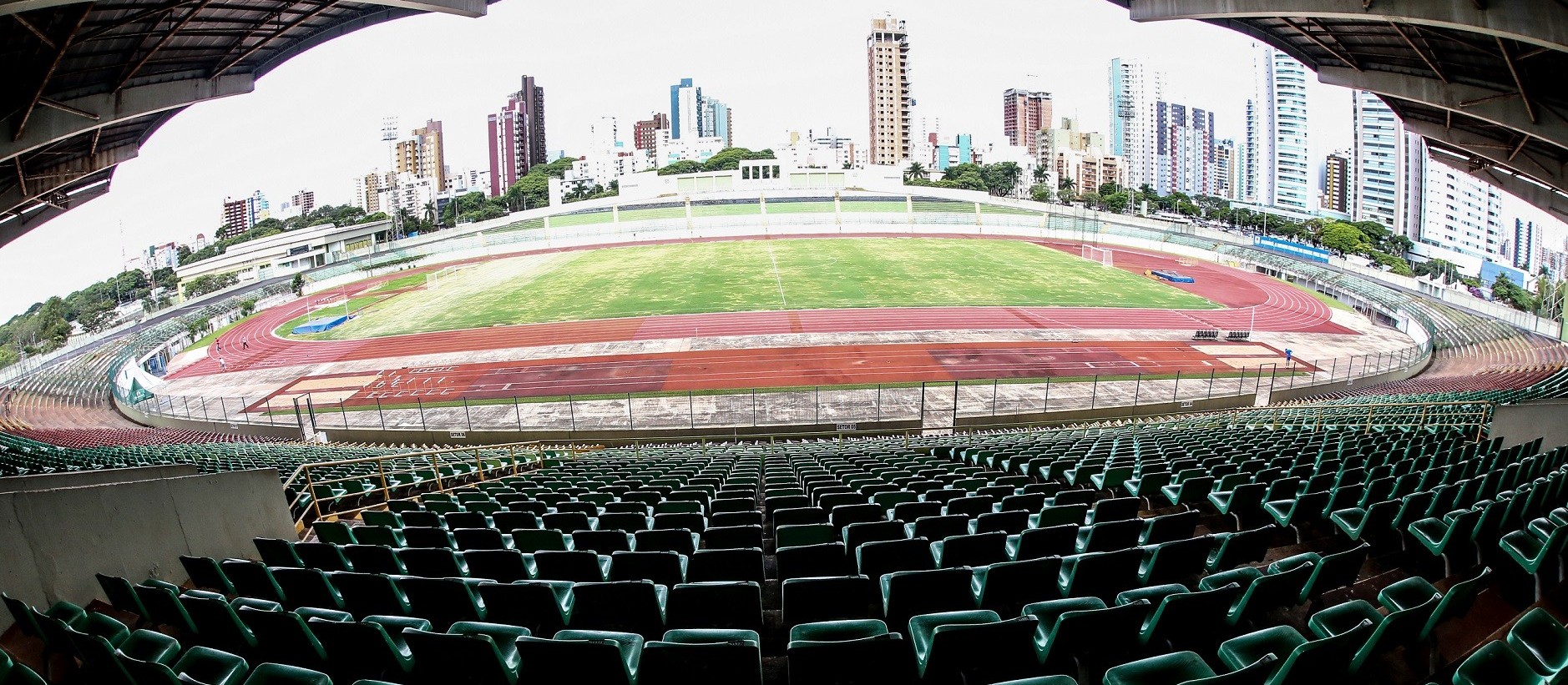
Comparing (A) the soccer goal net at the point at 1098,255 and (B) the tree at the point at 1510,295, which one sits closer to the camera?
(A) the soccer goal net at the point at 1098,255

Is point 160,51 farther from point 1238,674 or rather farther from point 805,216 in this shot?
point 805,216

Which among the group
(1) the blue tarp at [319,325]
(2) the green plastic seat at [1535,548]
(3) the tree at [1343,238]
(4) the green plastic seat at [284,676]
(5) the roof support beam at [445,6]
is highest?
(5) the roof support beam at [445,6]

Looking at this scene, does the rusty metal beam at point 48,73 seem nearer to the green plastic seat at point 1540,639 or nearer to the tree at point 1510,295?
the green plastic seat at point 1540,639

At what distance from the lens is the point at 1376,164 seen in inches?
7028

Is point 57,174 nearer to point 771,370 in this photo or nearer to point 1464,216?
point 771,370

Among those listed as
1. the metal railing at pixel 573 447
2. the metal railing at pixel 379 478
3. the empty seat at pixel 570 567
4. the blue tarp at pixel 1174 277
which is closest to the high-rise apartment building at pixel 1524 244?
the blue tarp at pixel 1174 277

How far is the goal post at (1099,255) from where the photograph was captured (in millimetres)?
70562

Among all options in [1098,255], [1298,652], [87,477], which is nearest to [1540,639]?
[1298,652]

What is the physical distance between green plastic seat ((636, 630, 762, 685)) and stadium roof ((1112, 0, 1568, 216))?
50.9 ft

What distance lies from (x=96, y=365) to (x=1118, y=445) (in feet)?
198

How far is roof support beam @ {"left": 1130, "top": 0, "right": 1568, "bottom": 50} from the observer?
12164 millimetres

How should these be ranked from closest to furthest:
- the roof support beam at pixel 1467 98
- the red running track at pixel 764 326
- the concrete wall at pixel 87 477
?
the concrete wall at pixel 87 477, the roof support beam at pixel 1467 98, the red running track at pixel 764 326

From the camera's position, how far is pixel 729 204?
108m

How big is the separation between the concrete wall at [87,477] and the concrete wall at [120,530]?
0.55m
